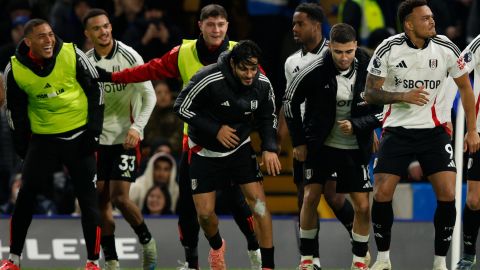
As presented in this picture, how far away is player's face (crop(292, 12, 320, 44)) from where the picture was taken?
13.6 meters

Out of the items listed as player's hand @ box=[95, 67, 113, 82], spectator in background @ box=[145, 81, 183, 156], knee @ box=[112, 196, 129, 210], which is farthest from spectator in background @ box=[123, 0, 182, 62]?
player's hand @ box=[95, 67, 113, 82]

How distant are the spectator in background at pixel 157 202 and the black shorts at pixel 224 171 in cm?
381

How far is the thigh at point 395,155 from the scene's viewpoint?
12.4 metres

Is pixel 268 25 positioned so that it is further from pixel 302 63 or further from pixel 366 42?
pixel 302 63

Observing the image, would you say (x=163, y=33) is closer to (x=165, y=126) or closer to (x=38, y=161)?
(x=165, y=126)

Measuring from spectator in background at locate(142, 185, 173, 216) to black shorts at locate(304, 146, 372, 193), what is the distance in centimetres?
370

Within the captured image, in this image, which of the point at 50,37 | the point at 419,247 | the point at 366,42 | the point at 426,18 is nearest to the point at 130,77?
the point at 50,37

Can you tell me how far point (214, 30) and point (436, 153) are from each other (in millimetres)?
2310

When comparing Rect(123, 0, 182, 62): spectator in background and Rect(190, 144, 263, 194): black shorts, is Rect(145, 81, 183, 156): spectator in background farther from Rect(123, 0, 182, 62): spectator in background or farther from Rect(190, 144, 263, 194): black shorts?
Rect(190, 144, 263, 194): black shorts

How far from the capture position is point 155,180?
54.6ft

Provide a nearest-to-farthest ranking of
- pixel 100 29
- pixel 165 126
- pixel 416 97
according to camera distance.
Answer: pixel 416 97 < pixel 100 29 < pixel 165 126

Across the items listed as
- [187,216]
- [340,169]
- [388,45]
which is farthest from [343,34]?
[187,216]

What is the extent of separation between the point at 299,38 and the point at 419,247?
9.84 ft

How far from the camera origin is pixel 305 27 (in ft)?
44.6
